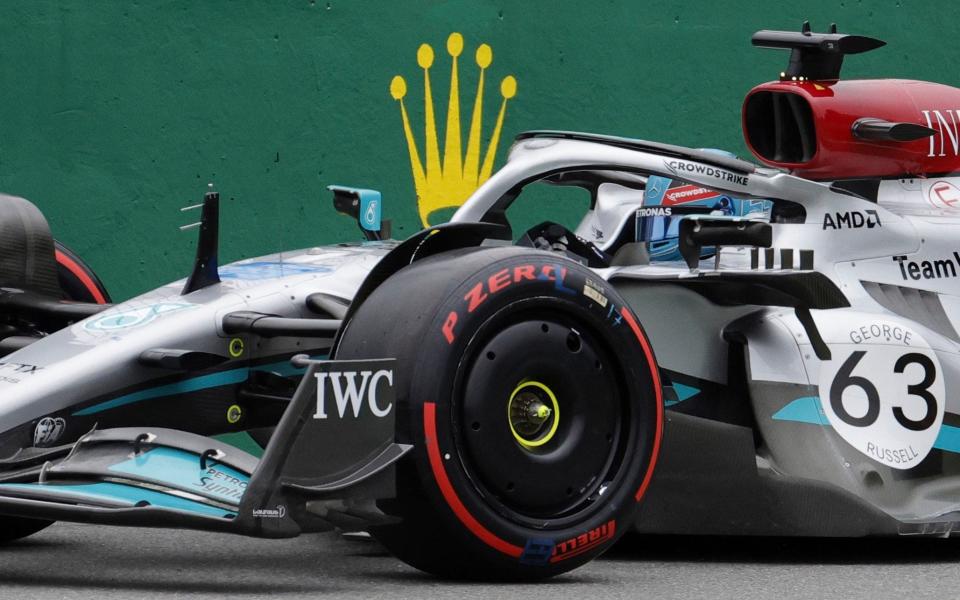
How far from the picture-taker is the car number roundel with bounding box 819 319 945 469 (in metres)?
5.08

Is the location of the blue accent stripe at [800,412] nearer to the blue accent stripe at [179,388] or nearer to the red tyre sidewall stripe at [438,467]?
the red tyre sidewall stripe at [438,467]

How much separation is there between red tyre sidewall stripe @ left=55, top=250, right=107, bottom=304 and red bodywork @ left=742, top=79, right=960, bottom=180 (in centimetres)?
249

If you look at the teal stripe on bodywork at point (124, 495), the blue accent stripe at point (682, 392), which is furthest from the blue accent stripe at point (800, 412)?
the teal stripe on bodywork at point (124, 495)

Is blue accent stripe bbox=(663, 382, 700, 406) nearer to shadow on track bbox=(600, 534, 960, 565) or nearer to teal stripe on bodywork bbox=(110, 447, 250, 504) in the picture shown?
shadow on track bbox=(600, 534, 960, 565)

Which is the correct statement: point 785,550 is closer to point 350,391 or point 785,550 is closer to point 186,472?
point 350,391

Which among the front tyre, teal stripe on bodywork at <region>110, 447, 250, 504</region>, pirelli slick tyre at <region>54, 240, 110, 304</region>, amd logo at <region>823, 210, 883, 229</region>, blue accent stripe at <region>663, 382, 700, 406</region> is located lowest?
the front tyre

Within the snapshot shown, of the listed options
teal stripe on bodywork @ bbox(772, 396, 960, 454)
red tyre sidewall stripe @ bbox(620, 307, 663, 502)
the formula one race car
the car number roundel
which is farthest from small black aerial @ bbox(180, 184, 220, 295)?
the car number roundel

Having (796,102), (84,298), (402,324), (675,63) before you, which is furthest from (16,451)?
(675,63)

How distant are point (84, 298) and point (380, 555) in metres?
1.85

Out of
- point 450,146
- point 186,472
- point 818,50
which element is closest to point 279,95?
point 450,146

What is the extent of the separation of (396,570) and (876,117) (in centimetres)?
232

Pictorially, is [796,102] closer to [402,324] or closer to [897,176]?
[897,176]

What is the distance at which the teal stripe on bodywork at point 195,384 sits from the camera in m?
4.55

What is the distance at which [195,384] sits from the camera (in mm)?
4734
